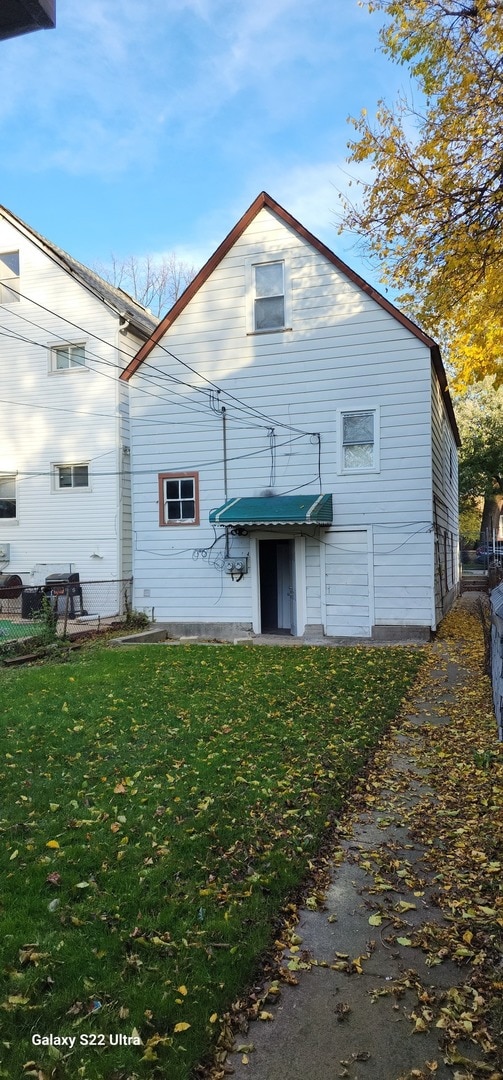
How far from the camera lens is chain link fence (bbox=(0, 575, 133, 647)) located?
13062mm

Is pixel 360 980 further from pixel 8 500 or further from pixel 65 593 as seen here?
pixel 8 500

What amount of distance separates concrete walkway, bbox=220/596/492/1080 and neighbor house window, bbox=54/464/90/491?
1298cm

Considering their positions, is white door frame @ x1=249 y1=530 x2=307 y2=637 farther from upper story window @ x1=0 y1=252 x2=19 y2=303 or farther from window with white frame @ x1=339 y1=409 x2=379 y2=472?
upper story window @ x1=0 y1=252 x2=19 y2=303

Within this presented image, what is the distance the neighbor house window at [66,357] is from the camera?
15992 mm

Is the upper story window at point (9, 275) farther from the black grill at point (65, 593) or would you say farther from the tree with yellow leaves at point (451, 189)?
the tree with yellow leaves at point (451, 189)

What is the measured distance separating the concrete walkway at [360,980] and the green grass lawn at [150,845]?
0.70ft

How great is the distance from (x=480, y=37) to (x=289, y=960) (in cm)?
889

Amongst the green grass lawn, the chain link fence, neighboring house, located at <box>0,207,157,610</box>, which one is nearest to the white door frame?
the chain link fence

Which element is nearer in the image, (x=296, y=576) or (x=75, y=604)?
(x=296, y=576)

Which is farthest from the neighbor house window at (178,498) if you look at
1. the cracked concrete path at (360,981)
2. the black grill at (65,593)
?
the cracked concrete path at (360,981)

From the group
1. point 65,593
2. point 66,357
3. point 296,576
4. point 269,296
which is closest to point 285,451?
point 296,576

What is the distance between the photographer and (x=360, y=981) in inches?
111

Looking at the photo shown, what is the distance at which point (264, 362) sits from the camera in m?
13.4

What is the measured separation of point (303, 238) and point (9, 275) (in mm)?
8481
